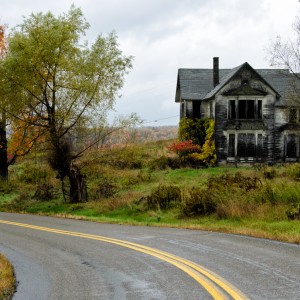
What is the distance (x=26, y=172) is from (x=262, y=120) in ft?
64.6

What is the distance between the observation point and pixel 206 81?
45438mm

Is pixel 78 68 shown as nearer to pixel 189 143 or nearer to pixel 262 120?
pixel 189 143

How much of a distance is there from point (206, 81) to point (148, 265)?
37.1 m

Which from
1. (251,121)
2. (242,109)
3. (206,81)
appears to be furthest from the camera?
(206,81)

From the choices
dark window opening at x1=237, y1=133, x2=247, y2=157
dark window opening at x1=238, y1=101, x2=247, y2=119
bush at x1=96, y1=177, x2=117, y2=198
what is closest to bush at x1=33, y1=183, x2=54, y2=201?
bush at x1=96, y1=177, x2=117, y2=198

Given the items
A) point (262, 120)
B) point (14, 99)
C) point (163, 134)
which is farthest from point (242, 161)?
point (163, 134)

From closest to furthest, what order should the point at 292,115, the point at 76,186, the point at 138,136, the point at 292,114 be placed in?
the point at 76,186
the point at 292,114
the point at 292,115
the point at 138,136

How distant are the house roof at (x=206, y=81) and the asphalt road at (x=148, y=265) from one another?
1128 inches

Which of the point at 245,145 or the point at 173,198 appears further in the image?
the point at 245,145

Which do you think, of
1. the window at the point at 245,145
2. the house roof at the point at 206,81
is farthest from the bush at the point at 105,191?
the house roof at the point at 206,81

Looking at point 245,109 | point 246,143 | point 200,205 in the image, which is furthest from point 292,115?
point 200,205

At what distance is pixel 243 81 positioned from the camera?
40.1 meters

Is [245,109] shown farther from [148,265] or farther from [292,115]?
[148,265]

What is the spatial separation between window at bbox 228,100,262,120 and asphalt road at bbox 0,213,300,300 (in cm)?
2590
